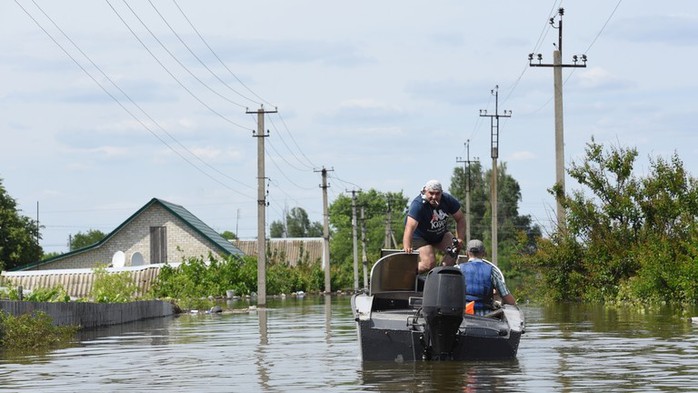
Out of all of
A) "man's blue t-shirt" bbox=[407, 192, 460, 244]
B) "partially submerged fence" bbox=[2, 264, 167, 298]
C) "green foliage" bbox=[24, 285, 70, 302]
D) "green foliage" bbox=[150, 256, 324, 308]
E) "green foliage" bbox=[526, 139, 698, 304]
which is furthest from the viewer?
"green foliage" bbox=[150, 256, 324, 308]

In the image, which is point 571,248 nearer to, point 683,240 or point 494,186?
point 683,240

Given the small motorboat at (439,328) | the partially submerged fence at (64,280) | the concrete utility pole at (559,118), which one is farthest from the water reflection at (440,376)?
the partially submerged fence at (64,280)

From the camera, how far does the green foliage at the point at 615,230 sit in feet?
126

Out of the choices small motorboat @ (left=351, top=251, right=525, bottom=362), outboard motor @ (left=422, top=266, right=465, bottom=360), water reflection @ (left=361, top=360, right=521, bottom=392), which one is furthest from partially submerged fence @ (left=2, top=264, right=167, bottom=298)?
outboard motor @ (left=422, top=266, right=465, bottom=360)

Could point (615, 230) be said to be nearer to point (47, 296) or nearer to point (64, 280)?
point (47, 296)

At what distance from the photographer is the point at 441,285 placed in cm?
1462

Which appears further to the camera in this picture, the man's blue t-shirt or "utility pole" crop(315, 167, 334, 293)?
"utility pole" crop(315, 167, 334, 293)

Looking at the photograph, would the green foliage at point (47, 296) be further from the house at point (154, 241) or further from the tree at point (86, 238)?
the tree at point (86, 238)

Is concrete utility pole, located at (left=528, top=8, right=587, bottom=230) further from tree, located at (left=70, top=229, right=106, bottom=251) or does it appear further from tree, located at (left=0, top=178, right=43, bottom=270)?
tree, located at (left=70, top=229, right=106, bottom=251)

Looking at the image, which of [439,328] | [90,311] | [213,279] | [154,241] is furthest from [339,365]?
[154,241]

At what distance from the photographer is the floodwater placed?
13406 mm

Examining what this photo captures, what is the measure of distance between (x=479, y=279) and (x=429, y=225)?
1.75 m

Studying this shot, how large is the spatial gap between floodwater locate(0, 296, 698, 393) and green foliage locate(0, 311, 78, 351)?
2.25 ft

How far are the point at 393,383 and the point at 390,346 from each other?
7.39 ft
